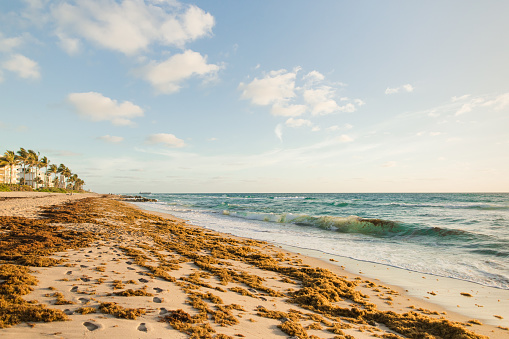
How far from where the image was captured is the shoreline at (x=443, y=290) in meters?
5.82

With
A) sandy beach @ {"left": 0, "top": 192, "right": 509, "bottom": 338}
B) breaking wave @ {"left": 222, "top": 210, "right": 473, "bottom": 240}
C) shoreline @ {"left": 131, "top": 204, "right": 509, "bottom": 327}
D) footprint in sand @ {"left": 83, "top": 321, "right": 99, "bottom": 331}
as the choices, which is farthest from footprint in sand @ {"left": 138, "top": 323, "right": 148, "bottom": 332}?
breaking wave @ {"left": 222, "top": 210, "right": 473, "bottom": 240}

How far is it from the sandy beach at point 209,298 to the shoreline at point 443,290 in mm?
33

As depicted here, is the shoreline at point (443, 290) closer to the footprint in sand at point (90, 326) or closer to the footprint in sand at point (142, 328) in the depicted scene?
the footprint in sand at point (142, 328)

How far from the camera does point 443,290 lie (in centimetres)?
714

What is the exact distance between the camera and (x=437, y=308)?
5.92 meters

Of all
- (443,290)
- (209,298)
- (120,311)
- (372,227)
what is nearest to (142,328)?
(120,311)

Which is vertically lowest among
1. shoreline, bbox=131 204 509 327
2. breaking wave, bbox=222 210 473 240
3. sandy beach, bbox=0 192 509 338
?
breaking wave, bbox=222 210 473 240

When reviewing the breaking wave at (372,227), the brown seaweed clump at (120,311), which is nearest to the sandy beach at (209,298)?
the brown seaweed clump at (120,311)

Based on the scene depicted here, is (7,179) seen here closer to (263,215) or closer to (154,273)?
(263,215)

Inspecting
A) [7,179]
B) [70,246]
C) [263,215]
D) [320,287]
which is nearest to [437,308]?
[320,287]

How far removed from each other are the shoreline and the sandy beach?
3cm

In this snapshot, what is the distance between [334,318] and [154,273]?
4.24 metres

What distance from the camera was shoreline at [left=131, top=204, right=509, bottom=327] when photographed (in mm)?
5816

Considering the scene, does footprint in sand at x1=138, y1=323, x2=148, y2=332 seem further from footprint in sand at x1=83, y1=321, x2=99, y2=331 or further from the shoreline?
the shoreline
